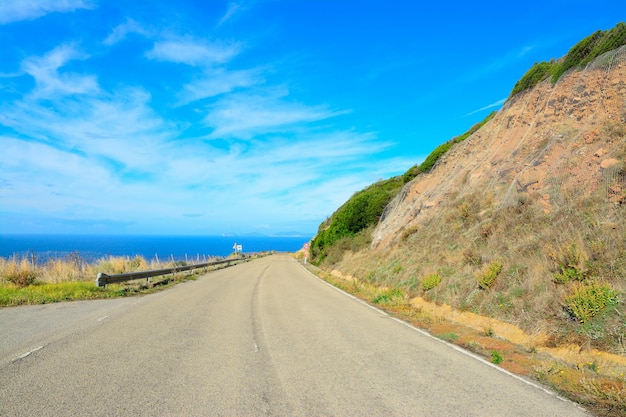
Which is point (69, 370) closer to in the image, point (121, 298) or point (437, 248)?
point (121, 298)

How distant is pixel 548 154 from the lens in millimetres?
14586

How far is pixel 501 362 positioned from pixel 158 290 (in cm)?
1499

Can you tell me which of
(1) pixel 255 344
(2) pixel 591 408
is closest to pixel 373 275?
(1) pixel 255 344

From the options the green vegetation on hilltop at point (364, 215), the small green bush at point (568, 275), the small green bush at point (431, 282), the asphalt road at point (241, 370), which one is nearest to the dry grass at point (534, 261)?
the small green bush at point (568, 275)

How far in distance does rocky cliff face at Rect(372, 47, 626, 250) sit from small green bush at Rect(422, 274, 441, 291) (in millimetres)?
3852

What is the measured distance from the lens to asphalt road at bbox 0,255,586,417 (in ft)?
14.8

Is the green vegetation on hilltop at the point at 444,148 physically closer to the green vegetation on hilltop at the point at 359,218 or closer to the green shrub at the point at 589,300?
the green vegetation on hilltop at the point at 359,218

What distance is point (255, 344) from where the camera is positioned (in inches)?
297

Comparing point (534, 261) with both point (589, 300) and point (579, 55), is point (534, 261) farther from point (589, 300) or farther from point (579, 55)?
point (579, 55)

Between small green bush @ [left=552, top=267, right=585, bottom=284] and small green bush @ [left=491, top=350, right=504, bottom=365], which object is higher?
small green bush @ [left=552, top=267, right=585, bottom=284]

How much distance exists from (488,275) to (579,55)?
13288mm

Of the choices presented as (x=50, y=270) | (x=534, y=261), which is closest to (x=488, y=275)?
(x=534, y=261)

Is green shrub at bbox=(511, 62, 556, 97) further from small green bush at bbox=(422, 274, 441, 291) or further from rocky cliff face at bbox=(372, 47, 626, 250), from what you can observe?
small green bush at bbox=(422, 274, 441, 291)

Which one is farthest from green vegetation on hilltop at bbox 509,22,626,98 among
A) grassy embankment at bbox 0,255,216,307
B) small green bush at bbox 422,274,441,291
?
grassy embankment at bbox 0,255,216,307
